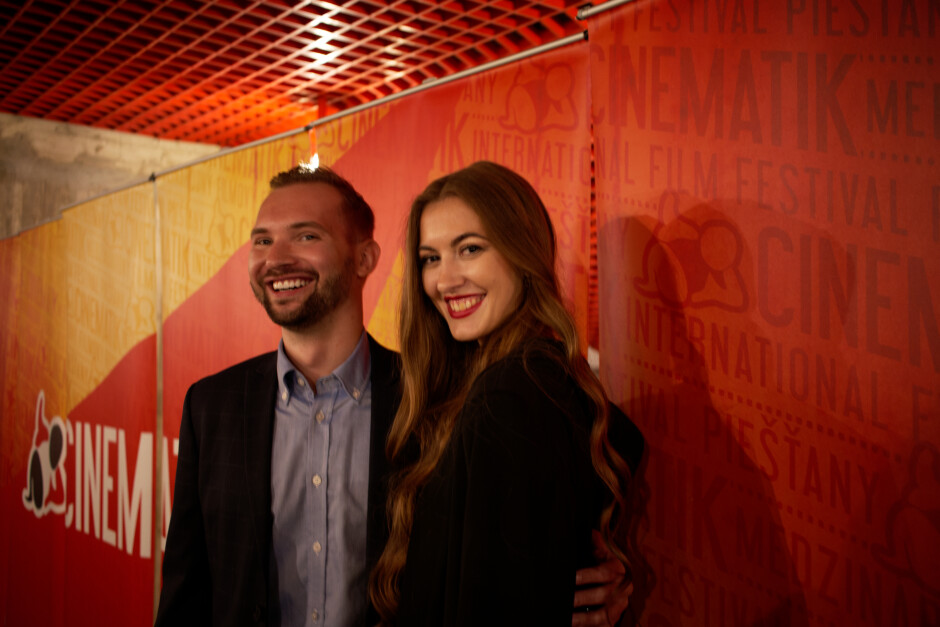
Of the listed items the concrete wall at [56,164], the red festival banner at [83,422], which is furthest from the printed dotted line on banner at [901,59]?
the concrete wall at [56,164]

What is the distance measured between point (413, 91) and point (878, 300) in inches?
58.7

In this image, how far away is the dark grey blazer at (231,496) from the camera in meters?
1.38

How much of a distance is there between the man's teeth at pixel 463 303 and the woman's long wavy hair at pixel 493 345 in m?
0.08

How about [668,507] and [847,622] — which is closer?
[847,622]

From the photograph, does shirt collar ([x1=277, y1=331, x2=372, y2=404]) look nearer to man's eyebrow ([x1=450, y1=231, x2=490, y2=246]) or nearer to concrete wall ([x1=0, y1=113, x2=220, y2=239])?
man's eyebrow ([x1=450, y1=231, x2=490, y2=246])

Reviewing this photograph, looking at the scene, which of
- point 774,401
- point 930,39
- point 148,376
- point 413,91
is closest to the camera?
point 930,39

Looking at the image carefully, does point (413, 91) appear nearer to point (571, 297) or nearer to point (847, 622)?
point (571, 297)

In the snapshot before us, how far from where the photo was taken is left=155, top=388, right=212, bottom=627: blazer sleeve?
58.0 inches

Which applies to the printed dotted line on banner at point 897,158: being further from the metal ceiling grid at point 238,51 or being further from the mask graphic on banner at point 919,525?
the metal ceiling grid at point 238,51

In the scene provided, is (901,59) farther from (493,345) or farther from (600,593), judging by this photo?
(600,593)

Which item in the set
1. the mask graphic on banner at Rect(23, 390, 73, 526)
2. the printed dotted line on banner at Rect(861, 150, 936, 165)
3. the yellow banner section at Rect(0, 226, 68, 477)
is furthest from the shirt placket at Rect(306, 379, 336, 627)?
the yellow banner section at Rect(0, 226, 68, 477)

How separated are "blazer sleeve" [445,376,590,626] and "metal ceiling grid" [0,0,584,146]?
6.61 ft

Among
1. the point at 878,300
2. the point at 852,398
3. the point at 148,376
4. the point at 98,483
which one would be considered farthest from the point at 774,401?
the point at 98,483

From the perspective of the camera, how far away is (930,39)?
1.11 metres
